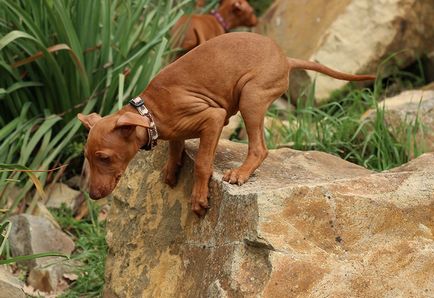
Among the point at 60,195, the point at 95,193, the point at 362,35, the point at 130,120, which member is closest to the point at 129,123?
the point at 130,120

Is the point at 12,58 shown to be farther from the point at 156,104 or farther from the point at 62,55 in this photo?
the point at 156,104

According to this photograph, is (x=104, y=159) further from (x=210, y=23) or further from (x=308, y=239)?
(x=210, y=23)

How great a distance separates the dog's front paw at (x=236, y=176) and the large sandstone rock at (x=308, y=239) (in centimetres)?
3

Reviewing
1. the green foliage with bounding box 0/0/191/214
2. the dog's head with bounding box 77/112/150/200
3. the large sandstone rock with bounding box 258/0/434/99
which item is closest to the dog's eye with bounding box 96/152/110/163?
the dog's head with bounding box 77/112/150/200

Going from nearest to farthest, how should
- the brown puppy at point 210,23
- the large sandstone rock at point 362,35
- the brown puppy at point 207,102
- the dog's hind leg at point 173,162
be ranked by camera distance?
the brown puppy at point 207,102 < the dog's hind leg at point 173,162 < the brown puppy at point 210,23 < the large sandstone rock at point 362,35

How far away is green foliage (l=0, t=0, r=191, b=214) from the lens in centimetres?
612

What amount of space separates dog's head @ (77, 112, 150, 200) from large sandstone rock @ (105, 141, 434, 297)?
455mm

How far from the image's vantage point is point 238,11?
8.56 m

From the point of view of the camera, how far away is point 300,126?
6.25 m

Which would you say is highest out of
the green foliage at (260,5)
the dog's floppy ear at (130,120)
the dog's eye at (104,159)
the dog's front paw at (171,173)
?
the dog's floppy ear at (130,120)

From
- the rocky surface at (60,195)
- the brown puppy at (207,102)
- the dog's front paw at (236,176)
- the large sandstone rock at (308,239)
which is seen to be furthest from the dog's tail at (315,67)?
the rocky surface at (60,195)

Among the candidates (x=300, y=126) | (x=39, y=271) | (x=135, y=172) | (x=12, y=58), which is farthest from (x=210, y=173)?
(x=12, y=58)

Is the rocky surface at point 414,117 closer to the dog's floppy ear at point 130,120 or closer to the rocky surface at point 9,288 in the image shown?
the dog's floppy ear at point 130,120

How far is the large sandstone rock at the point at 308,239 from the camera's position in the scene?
3.99 m
